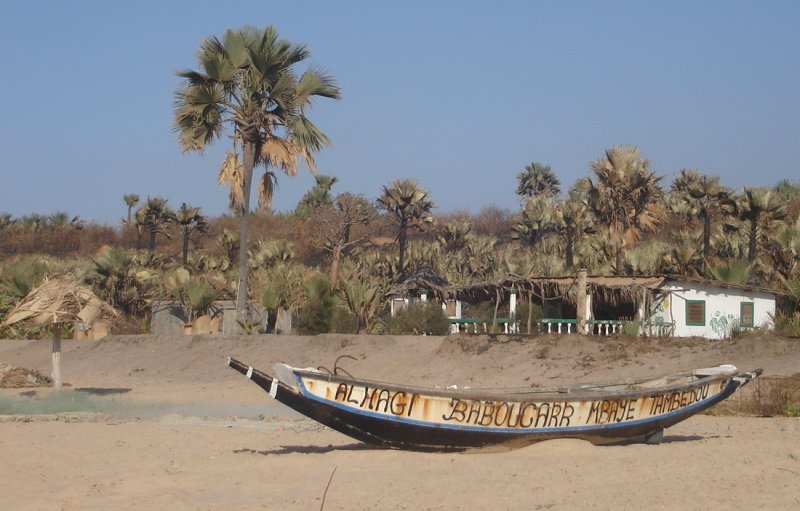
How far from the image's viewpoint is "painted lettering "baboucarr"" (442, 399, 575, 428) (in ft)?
38.9

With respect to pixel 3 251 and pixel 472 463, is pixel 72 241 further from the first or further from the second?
pixel 472 463

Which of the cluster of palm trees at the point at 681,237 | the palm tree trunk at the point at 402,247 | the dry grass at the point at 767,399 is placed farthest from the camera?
the palm tree trunk at the point at 402,247

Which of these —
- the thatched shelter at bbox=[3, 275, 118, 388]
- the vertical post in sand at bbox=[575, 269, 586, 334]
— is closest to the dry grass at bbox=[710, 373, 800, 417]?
the vertical post in sand at bbox=[575, 269, 586, 334]

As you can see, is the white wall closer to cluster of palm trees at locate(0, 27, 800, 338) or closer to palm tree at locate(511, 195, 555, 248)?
cluster of palm trees at locate(0, 27, 800, 338)

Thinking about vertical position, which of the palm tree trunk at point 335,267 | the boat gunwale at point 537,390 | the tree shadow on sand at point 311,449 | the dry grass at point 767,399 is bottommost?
the tree shadow on sand at point 311,449

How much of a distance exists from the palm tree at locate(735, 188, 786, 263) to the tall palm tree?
3106 mm

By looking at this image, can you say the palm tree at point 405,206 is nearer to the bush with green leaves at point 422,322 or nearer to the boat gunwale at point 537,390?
the bush with green leaves at point 422,322

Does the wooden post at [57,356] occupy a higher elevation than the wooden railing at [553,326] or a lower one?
lower

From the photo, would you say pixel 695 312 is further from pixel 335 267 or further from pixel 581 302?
pixel 335 267

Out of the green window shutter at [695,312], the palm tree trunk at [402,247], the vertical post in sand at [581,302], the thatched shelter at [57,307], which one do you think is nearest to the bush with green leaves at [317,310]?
the vertical post in sand at [581,302]

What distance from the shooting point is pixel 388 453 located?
1225 centimetres

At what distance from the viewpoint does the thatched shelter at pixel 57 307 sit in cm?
1869

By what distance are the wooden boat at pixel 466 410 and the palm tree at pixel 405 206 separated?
30732 mm

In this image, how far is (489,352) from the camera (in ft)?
74.5
